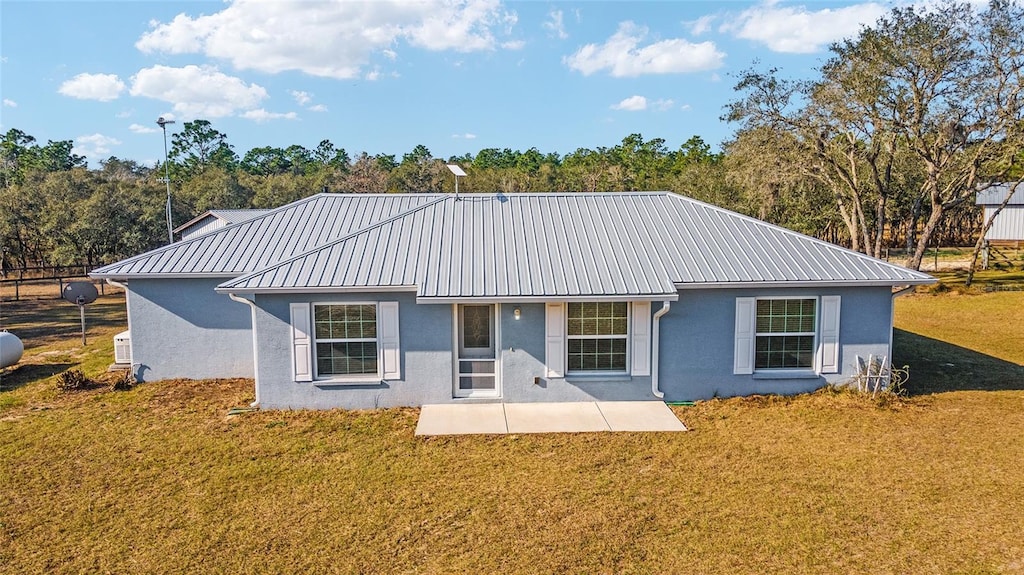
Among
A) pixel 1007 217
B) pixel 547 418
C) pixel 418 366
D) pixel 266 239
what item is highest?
pixel 1007 217

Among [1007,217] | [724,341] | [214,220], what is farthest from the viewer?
[1007,217]

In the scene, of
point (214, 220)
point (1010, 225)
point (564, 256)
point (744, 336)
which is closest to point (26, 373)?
point (564, 256)

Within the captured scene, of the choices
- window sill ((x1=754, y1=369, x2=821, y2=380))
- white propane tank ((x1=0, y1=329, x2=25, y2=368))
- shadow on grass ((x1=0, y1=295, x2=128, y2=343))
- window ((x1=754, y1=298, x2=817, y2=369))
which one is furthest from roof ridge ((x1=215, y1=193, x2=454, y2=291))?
shadow on grass ((x1=0, y1=295, x2=128, y2=343))

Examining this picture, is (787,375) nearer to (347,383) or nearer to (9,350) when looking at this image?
(347,383)

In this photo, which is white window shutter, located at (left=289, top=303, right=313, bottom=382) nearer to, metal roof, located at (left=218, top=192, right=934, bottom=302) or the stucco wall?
the stucco wall

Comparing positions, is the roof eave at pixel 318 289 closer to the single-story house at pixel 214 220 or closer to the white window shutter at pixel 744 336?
the white window shutter at pixel 744 336

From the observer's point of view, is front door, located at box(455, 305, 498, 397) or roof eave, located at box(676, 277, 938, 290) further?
front door, located at box(455, 305, 498, 397)

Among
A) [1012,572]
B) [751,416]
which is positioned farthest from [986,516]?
[751,416]
